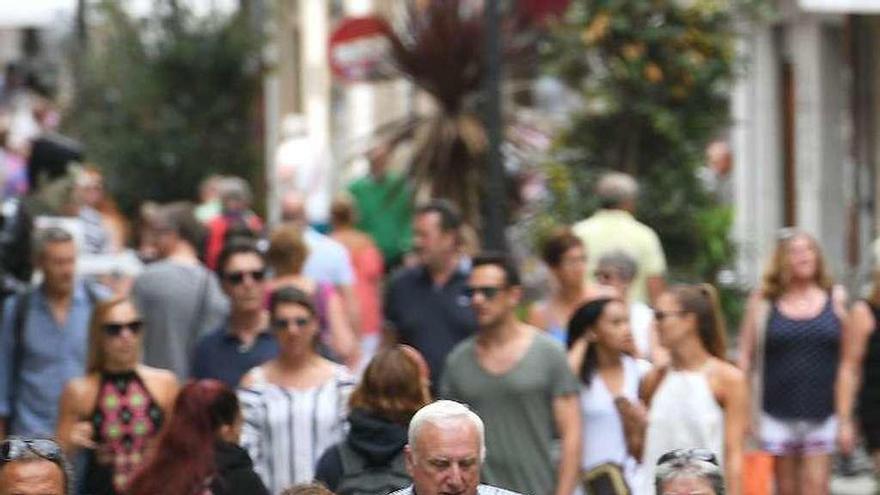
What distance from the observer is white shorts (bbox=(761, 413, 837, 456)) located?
15.3 meters

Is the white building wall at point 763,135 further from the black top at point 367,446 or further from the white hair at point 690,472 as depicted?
the white hair at point 690,472

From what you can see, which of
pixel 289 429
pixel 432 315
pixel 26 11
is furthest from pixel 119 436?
pixel 26 11

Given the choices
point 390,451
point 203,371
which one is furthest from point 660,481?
point 203,371

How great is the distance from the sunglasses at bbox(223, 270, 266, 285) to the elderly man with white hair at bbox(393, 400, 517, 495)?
16.9ft

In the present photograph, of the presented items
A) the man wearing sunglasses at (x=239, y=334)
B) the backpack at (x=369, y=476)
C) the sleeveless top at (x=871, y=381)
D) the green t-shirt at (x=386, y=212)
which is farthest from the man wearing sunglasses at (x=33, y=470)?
the green t-shirt at (x=386, y=212)

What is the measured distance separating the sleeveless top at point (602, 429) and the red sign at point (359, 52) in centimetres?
1189

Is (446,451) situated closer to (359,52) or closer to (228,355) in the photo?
(228,355)

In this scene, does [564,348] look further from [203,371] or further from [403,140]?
[403,140]

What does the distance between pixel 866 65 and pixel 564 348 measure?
11800 mm

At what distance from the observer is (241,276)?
14.1m

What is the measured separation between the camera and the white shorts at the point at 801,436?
50.2ft

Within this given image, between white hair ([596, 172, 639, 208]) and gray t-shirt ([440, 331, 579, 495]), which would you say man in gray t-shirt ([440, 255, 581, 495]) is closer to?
gray t-shirt ([440, 331, 579, 495])

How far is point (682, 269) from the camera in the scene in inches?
798

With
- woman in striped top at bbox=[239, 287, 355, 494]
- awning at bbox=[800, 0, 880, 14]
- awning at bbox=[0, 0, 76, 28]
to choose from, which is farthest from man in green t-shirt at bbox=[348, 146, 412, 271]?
woman in striped top at bbox=[239, 287, 355, 494]
